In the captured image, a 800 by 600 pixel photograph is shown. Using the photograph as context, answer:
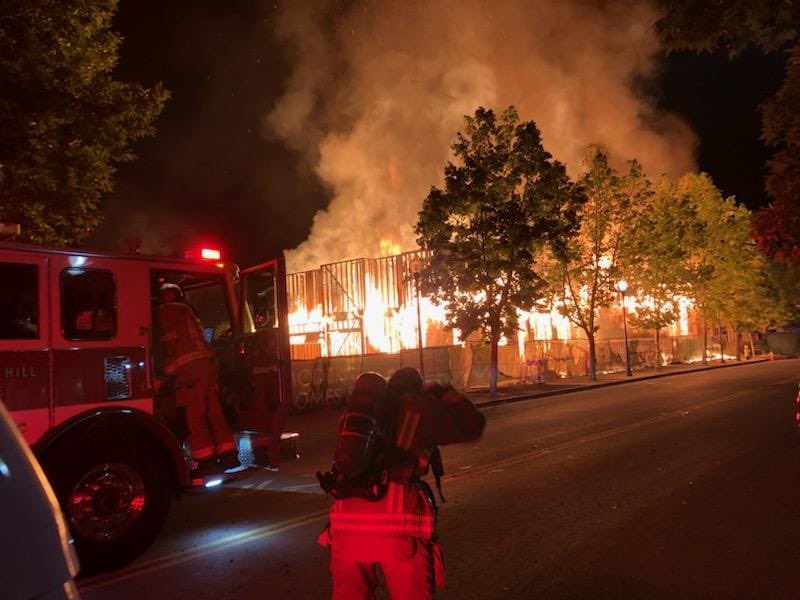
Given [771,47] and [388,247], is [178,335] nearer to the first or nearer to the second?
[771,47]

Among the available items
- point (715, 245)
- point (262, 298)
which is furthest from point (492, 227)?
point (715, 245)

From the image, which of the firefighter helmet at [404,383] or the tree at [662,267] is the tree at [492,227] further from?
the firefighter helmet at [404,383]

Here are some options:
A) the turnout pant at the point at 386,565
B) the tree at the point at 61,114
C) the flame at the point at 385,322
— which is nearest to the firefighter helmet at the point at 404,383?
the turnout pant at the point at 386,565

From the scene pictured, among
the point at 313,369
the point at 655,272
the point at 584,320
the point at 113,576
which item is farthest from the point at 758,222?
the point at 655,272

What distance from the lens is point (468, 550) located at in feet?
17.3

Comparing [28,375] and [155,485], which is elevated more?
[28,375]

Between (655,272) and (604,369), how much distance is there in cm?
541

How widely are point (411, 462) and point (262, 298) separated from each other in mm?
4641

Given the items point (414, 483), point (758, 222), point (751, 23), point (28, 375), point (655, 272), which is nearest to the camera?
point (414, 483)

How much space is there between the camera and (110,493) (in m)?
5.19

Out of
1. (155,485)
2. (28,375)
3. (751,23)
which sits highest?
(751,23)

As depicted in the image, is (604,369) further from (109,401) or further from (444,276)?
(109,401)

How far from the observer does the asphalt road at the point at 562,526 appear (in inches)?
179

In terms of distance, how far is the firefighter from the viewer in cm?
582
